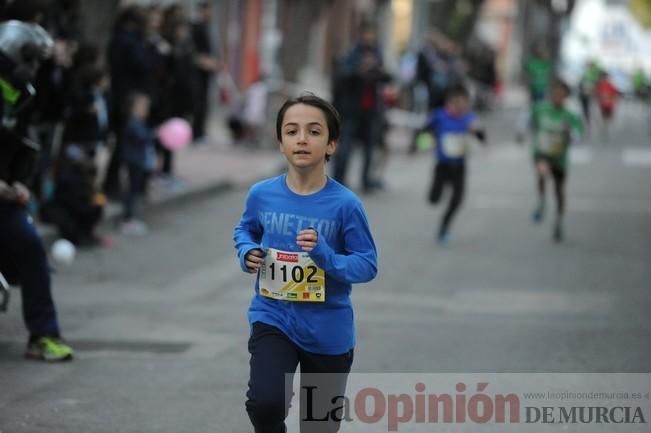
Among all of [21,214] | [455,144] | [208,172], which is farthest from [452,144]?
[21,214]

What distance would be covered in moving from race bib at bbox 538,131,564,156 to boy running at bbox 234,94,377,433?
392 inches

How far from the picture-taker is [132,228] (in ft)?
46.6

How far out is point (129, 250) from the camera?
43.3 feet

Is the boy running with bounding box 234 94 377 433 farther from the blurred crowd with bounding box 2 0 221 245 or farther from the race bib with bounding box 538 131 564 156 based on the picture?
the race bib with bounding box 538 131 564 156

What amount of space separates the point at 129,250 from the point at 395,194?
6492 millimetres

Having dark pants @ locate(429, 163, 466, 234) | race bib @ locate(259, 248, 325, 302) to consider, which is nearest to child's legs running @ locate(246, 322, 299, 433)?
race bib @ locate(259, 248, 325, 302)

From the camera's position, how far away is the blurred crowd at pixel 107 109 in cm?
1260

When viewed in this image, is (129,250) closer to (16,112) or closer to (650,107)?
(16,112)

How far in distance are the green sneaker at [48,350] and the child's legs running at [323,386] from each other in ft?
9.41

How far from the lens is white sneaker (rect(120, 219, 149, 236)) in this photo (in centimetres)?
1419

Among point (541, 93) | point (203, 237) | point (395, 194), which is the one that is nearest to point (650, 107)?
point (541, 93)

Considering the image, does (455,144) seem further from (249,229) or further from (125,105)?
(249,229)

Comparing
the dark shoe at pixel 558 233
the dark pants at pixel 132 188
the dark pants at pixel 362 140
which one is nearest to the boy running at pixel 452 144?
the dark shoe at pixel 558 233

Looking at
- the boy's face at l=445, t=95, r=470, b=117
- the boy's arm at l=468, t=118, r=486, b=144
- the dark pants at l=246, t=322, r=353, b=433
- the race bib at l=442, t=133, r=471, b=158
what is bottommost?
the dark pants at l=246, t=322, r=353, b=433
